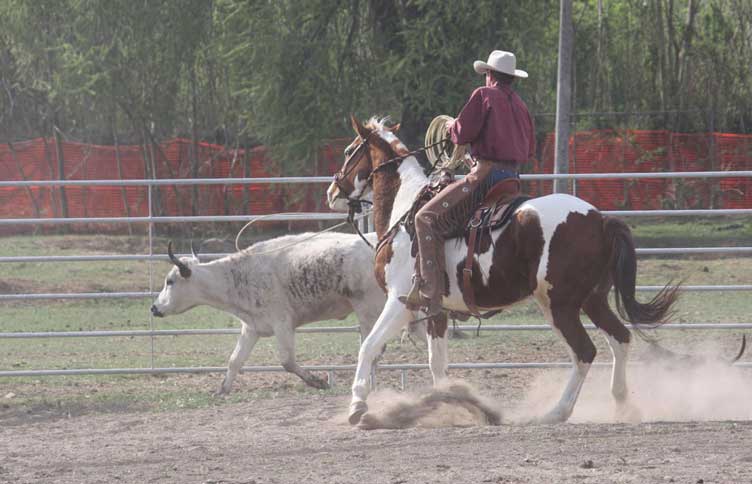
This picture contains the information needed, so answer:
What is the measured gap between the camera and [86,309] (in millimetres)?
16344

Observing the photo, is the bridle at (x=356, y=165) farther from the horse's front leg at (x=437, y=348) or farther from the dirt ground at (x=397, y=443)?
the dirt ground at (x=397, y=443)

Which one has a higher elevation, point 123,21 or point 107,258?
point 123,21

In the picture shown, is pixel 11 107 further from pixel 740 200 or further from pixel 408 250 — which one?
pixel 408 250

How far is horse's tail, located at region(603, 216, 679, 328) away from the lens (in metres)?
7.50

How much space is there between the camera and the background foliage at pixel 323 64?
20.0 metres

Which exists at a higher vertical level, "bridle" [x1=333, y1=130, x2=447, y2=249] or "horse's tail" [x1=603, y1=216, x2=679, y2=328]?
"bridle" [x1=333, y1=130, x2=447, y2=249]

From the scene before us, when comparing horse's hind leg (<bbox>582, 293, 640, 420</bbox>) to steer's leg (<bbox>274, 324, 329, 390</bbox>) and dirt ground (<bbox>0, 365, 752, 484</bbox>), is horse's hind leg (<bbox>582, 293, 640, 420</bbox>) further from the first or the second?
steer's leg (<bbox>274, 324, 329, 390</bbox>)

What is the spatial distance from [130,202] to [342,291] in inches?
640

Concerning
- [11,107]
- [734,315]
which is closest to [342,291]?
[734,315]

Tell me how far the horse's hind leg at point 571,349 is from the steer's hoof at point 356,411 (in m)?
1.17

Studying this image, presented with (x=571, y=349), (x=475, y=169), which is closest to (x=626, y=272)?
(x=571, y=349)

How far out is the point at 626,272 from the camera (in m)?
7.52

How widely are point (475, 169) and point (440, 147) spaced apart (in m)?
0.73

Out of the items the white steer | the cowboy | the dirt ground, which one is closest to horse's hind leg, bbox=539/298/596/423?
the dirt ground
